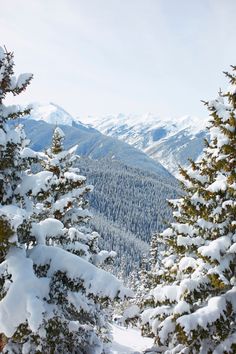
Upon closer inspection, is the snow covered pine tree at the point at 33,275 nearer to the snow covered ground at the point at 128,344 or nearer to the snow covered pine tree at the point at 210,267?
the snow covered pine tree at the point at 210,267

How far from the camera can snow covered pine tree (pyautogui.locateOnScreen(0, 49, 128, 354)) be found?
9.95m

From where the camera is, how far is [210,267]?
14094mm

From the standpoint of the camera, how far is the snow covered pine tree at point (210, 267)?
13.1 metres

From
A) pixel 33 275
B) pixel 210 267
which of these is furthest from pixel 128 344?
pixel 33 275

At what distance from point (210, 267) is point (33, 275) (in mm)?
6290

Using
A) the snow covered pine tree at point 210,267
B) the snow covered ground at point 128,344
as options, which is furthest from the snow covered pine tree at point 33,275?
the snow covered ground at point 128,344

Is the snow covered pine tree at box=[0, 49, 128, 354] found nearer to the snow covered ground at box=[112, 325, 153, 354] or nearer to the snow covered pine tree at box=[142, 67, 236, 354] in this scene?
the snow covered pine tree at box=[142, 67, 236, 354]

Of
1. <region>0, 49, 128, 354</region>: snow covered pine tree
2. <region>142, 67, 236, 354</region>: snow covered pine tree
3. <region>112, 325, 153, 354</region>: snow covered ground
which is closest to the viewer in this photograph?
<region>0, 49, 128, 354</region>: snow covered pine tree

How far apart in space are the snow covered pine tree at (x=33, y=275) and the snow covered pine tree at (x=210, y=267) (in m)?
2.87

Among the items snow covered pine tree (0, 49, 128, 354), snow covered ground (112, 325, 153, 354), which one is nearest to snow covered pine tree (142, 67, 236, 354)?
snow covered pine tree (0, 49, 128, 354)

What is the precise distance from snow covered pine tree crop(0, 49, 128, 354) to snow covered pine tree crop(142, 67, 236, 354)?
9.43 ft

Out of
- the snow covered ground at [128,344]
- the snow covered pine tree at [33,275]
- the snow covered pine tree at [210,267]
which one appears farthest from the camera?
the snow covered ground at [128,344]

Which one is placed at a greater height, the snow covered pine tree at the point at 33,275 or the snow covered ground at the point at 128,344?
the snow covered pine tree at the point at 33,275

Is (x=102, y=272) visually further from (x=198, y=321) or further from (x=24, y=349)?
(x=198, y=321)
